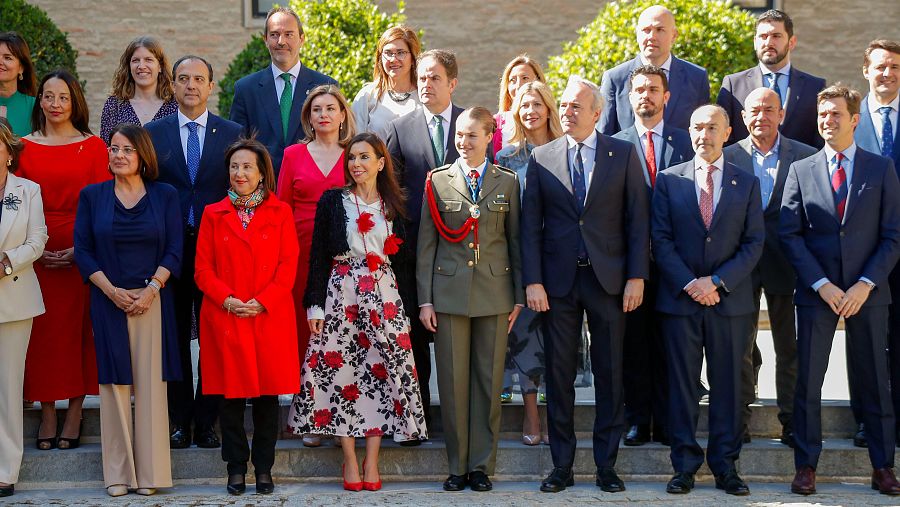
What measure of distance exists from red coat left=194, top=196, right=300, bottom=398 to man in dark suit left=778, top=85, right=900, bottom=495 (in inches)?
109

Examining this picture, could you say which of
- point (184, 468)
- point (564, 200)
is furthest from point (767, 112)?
point (184, 468)

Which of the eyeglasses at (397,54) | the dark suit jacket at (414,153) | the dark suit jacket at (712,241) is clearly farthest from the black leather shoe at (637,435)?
the eyeglasses at (397,54)

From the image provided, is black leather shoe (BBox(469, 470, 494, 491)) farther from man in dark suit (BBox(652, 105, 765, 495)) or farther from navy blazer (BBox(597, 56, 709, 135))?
navy blazer (BBox(597, 56, 709, 135))

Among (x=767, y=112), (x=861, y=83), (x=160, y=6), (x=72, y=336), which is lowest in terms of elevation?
(x=72, y=336)

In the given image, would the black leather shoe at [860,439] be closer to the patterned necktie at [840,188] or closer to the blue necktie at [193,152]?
the patterned necktie at [840,188]

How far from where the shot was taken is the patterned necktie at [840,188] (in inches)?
254

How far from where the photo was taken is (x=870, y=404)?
6.43 m

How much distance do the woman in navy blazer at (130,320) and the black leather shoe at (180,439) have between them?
32 centimetres

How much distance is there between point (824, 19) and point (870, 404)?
9574mm

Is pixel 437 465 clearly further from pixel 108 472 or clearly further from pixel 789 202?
pixel 789 202

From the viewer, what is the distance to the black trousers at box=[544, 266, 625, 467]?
20.9 feet

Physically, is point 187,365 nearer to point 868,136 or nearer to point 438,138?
point 438,138

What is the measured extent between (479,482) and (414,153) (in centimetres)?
194

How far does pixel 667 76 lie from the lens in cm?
734
